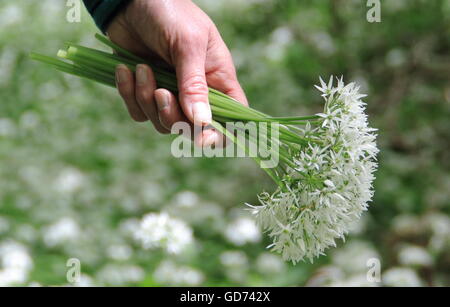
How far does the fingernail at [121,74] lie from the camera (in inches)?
46.5

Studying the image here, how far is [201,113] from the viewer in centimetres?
107

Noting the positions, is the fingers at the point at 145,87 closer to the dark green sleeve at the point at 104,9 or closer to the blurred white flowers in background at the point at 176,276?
the dark green sleeve at the point at 104,9

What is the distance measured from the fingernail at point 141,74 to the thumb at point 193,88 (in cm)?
8

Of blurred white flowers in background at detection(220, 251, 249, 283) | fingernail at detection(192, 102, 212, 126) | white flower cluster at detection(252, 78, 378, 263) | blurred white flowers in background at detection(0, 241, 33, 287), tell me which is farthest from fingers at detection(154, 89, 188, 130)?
blurred white flowers in background at detection(220, 251, 249, 283)

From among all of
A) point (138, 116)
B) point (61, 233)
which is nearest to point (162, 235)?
point (138, 116)

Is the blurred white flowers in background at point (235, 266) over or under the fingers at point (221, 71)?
under

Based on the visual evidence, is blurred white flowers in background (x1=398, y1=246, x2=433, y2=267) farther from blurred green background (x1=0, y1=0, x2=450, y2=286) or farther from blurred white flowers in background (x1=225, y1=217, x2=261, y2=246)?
blurred white flowers in background (x1=225, y1=217, x2=261, y2=246)

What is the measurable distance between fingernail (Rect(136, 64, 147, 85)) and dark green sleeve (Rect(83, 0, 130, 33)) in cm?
22

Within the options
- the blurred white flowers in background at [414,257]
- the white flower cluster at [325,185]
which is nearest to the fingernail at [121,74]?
the white flower cluster at [325,185]

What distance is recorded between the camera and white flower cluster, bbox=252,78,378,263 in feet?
2.94

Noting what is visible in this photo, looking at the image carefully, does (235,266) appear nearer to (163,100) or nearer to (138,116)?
(138,116)

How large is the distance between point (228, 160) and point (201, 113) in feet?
6.60

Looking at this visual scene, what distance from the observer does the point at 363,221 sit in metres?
2.55
